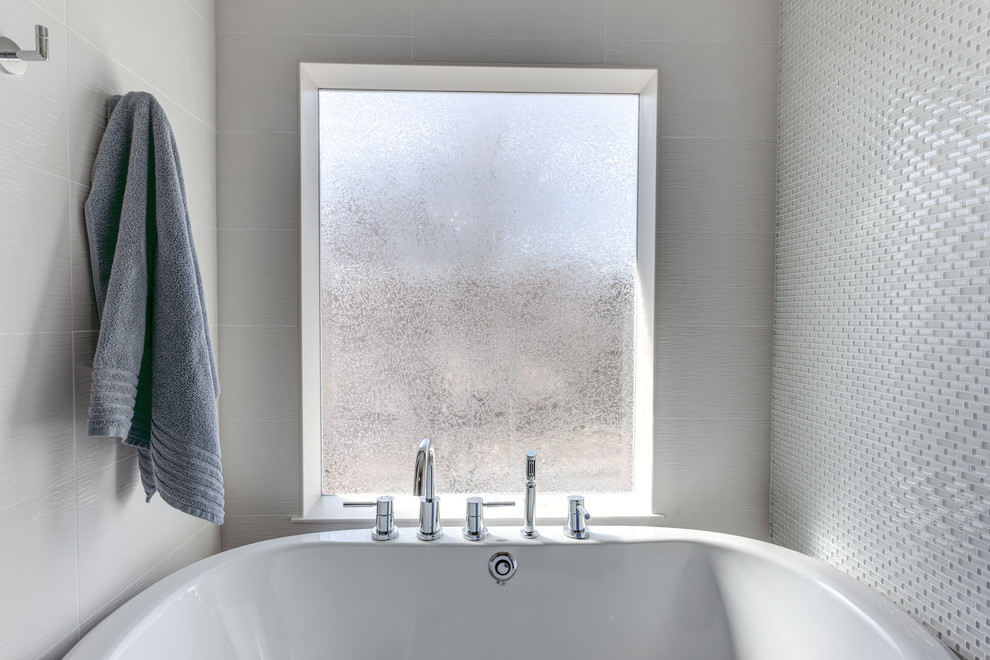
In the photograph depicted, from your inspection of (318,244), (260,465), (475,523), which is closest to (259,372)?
(260,465)

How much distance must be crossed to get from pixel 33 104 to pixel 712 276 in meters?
1.53

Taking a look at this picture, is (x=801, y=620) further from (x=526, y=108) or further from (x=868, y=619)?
(x=526, y=108)

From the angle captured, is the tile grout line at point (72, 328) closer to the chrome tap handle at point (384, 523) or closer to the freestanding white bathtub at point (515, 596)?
the freestanding white bathtub at point (515, 596)

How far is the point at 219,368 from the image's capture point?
5.09 feet

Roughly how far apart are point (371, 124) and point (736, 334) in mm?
1255

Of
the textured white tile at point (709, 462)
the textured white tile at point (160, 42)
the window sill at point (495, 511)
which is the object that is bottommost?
the window sill at point (495, 511)

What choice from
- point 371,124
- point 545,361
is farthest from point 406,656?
point 371,124

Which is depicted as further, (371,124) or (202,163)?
(371,124)

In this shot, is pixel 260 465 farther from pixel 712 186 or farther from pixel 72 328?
pixel 712 186

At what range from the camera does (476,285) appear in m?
1.73

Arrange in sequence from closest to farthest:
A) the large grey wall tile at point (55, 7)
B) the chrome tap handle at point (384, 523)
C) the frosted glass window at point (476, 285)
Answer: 1. the large grey wall tile at point (55, 7)
2. the chrome tap handle at point (384, 523)
3. the frosted glass window at point (476, 285)

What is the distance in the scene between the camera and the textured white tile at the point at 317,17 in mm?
1525

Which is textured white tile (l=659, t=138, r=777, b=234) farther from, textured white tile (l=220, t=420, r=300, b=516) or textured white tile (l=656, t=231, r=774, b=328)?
textured white tile (l=220, t=420, r=300, b=516)

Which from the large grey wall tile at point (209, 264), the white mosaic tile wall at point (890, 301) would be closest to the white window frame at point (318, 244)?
the large grey wall tile at point (209, 264)
